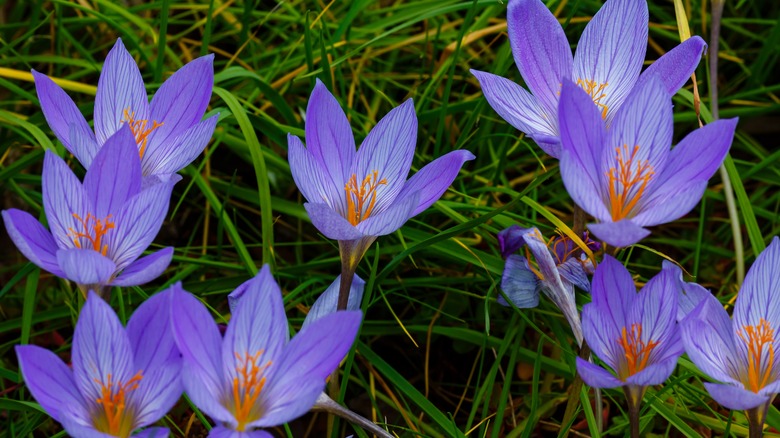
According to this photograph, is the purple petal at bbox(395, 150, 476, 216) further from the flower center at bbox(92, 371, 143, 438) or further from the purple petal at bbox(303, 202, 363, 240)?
the flower center at bbox(92, 371, 143, 438)

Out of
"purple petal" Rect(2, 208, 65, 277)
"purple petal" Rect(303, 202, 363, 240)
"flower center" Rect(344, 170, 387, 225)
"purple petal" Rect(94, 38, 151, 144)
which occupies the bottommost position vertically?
"flower center" Rect(344, 170, 387, 225)

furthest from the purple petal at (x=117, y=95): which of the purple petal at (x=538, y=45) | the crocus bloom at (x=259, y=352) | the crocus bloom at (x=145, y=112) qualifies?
the purple petal at (x=538, y=45)

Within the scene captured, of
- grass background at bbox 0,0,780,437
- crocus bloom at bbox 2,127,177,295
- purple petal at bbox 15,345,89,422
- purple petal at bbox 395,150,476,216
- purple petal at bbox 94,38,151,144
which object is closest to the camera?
purple petal at bbox 15,345,89,422

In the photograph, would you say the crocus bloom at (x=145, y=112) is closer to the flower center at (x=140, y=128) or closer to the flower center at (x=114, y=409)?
the flower center at (x=140, y=128)

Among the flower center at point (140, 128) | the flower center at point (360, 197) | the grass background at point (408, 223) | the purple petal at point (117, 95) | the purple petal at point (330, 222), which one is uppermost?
the purple petal at point (117, 95)

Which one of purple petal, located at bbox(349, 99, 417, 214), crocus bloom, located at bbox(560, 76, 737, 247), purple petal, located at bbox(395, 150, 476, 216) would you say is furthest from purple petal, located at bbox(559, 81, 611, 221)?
purple petal, located at bbox(349, 99, 417, 214)

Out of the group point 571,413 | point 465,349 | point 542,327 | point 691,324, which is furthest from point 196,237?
point 691,324
